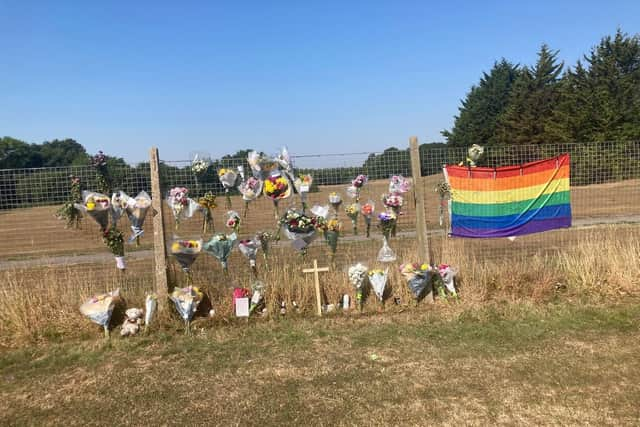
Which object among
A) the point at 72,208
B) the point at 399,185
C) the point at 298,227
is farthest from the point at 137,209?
the point at 399,185

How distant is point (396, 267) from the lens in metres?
5.21

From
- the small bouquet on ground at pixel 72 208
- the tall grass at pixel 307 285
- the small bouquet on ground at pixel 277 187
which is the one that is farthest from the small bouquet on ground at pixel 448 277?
the small bouquet on ground at pixel 72 208

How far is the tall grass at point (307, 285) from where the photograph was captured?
4547 mm

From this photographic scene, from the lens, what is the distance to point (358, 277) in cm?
488

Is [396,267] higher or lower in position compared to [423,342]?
higher

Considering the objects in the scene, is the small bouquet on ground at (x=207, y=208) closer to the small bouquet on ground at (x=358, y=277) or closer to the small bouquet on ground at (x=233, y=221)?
the small bouquet on ground at (x=233, y=221)

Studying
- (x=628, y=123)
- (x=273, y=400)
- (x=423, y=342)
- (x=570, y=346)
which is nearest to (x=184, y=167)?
(x=273, y=400)

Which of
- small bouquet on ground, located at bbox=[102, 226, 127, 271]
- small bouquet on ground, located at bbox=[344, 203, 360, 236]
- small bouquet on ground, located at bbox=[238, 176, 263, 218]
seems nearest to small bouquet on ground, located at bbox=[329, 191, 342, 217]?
small bouquet on ground, located at bbox=[344, 203, 360, 236]

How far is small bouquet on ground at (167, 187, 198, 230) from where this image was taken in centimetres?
474

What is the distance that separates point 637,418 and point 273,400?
2396 millimetres

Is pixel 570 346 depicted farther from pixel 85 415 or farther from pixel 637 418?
pixel 85 415

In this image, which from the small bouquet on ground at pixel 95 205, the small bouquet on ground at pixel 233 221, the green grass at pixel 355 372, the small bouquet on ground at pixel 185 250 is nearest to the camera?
the green grass at pixel 355 372

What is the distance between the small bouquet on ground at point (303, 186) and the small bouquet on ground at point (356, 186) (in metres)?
0.54

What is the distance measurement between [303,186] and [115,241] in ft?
7.33
